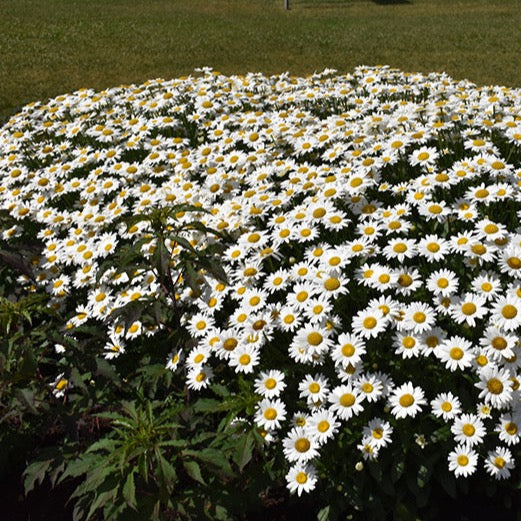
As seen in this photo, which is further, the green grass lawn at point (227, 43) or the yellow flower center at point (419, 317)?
the green grass lawn at point (227, 43)

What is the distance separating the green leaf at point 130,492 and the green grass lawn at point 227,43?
747cm

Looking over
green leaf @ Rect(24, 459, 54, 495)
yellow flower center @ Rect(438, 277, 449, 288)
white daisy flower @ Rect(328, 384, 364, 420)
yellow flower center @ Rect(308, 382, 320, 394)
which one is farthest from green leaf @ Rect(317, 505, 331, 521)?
green leaf @ Rect(24, 459, 54, 495)

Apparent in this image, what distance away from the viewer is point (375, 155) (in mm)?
4367

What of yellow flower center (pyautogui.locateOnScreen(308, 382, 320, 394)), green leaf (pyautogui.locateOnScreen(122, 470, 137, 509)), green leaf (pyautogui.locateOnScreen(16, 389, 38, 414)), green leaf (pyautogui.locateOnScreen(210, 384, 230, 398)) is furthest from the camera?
green leaf (pyautogui.locateOnScreen(210, 384, 230, 398))

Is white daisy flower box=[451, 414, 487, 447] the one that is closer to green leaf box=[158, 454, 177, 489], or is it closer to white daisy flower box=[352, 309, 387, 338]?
white daisy flower box=[352, 309, 387, 338]

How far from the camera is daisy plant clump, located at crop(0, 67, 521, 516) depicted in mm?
2695

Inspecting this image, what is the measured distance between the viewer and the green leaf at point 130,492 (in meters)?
2.29

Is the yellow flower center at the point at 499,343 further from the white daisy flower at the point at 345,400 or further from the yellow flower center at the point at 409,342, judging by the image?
the white daisy flower at the point at 345,400

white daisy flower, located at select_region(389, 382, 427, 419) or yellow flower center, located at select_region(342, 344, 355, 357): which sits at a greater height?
yellow flower center, located at select_region(342, 344, 355, 357)

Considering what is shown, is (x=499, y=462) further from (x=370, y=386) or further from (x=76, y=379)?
(x=76, y=379)

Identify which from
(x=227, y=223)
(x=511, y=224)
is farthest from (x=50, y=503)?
(x=511, y=224)

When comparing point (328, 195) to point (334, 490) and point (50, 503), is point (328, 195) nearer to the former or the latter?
point (334, 490)

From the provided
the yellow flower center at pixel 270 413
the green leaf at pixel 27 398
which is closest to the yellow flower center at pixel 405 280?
the yellow flower center at pixel 270 413

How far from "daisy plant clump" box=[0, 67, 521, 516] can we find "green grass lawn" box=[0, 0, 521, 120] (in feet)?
15.2
